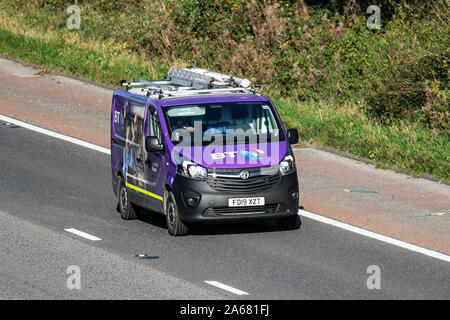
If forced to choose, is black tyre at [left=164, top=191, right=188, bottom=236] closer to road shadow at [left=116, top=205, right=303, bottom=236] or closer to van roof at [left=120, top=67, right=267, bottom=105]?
road shadow at [left=116, top=205, right=303, bottom=236]

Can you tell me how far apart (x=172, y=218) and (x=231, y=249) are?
1.26 metres

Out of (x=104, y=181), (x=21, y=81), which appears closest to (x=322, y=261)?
(x=104, y=181)

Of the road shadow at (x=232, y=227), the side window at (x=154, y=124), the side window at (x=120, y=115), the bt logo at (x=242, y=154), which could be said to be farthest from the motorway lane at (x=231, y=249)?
the side window at (x=154, y=124)

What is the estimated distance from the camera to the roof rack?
16953mm

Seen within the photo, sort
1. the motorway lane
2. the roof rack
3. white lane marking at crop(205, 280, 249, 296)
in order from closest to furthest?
1. white lane marking at crop(205, 280, 249, 296)
2. the motorway lane
3. the roof rack

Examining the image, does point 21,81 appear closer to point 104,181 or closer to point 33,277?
point 104,181

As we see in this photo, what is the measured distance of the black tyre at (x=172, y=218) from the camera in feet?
51.8

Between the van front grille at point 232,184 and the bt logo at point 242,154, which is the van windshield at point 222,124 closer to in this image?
the bt logo at point 242,154

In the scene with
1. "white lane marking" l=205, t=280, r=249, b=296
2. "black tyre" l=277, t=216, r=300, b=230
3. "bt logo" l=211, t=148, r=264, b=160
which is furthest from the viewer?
"black tyre" l=277, t=216, r=300, b=230

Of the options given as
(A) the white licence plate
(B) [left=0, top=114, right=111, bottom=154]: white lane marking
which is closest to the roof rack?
(A) the white licence plate

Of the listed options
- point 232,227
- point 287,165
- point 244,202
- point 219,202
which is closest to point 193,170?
point 219,202

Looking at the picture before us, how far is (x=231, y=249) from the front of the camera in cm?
1516

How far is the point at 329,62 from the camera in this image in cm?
2670

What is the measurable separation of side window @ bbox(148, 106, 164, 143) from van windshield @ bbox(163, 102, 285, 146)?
184mm
